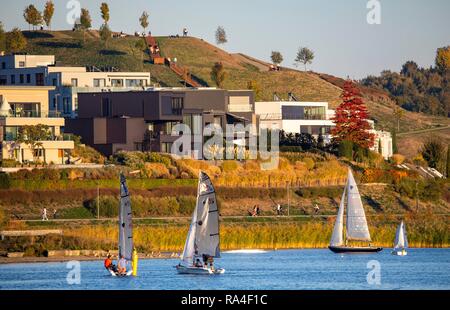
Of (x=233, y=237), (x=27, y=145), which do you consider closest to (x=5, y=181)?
(x=27, y=145)

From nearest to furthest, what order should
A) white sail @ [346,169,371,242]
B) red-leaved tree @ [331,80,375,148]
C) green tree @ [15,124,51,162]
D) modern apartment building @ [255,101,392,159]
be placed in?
white sail @ [346,169,371,242] → green tree @ [15,124,51,162] → red-leaved tree @ [331,80,375,148] → modern apartment building @ [255,101,392,159]

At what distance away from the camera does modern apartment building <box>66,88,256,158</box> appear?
12394 cm

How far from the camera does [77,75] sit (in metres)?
144

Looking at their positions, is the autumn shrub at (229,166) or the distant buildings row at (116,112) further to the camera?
the distant buildings row at (116,112)

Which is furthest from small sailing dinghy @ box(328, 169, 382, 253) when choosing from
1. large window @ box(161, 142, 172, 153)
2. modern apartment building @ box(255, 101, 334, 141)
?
modern apartment building @ box(255, 101, 334, 141)

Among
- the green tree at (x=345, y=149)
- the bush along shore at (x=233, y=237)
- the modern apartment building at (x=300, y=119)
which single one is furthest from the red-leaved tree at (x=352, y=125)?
the bush along shore at (x=233, y=237)

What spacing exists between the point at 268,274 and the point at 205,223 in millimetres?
4016

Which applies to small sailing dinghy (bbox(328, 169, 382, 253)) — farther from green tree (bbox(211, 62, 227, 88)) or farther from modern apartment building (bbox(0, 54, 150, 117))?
green tree (bbox(211, 62, 227, 88))

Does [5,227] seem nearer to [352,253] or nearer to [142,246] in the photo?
[142,246]

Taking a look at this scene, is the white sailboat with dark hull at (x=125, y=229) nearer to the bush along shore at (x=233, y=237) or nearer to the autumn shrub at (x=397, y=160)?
the bush along shore at (x=233, y=237)

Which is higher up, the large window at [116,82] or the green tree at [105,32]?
the green tree at [105,32]

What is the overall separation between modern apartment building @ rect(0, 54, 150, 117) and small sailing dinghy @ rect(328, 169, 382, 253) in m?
51.1

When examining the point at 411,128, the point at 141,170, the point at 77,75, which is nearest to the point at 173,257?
the point at 141,170

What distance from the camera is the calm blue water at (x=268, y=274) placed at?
65062 mm
